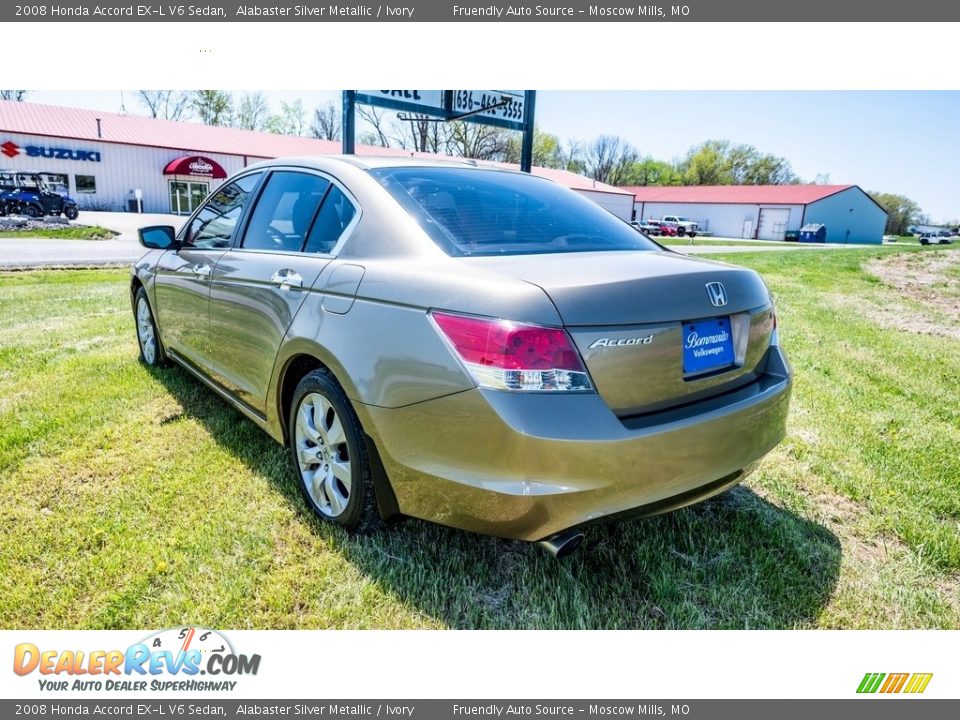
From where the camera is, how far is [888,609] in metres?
2.26

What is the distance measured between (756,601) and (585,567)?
635 millimetres

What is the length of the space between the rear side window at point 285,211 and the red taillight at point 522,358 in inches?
55.2

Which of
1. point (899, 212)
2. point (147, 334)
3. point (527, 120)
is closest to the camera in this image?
point (147, 334)

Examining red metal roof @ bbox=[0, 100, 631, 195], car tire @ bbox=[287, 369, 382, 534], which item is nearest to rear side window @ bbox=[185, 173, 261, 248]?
car tire @ bbox=[287, 369, 382, 534]

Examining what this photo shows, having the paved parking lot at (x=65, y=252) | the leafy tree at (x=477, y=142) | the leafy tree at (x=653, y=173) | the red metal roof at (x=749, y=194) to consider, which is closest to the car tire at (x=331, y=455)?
the paved parking lot at (x=65, y=252)

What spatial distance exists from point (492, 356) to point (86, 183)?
3806 centimetres

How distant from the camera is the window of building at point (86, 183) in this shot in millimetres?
32125

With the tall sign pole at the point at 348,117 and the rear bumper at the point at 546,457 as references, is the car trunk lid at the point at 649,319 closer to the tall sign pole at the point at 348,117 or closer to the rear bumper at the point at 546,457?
the rear bumper at the point at 546,457

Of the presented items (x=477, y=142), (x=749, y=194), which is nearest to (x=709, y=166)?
(x=749, y=194)

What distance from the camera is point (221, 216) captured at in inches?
150

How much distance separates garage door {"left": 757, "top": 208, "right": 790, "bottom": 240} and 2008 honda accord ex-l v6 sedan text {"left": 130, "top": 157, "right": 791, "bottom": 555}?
5649 cm

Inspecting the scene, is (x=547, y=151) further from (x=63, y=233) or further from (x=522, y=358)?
(x=522, y=358)

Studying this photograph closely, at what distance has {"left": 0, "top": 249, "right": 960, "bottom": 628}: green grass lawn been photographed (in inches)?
87.4

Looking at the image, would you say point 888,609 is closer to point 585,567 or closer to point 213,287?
point 585,567
